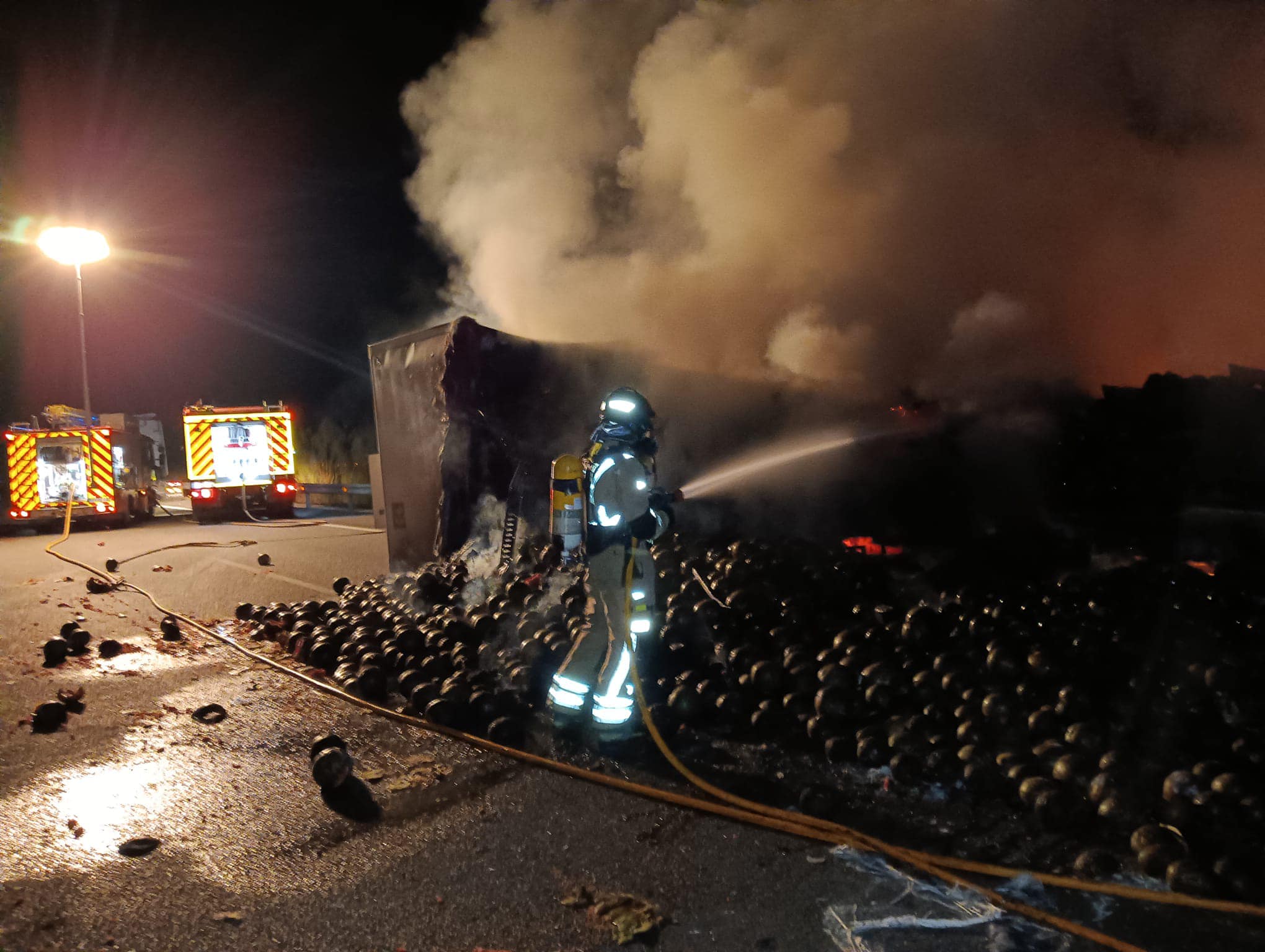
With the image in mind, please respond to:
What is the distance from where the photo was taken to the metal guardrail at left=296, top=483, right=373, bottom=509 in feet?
77.2

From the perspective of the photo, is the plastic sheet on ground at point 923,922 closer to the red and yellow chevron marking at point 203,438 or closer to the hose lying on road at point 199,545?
the hose lying on road at point 199,545

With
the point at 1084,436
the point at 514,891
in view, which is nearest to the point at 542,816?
the point at 514,891

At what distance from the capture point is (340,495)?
24.5 m

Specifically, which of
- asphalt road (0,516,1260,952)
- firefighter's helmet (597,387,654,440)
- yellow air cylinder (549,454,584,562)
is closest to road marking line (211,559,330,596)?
asphalt road (0,516,1260,952)

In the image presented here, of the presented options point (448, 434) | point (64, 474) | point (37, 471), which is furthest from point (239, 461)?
point (448, 434)

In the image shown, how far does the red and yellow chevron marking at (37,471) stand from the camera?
17016 mm

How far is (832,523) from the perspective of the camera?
784cm

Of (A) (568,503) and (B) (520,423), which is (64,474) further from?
(A) (568,503)

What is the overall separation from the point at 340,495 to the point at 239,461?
268 inches

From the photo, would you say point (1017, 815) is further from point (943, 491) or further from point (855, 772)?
point (943, 491)

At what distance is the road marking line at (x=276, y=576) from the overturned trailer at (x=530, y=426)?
1.03 meters

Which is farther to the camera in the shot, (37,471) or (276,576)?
(37,471)

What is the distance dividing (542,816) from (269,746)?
1784 mm

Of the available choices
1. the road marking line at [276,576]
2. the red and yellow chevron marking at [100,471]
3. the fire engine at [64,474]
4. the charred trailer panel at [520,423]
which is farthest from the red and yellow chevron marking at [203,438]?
the charred trailer panel at [520,423]
